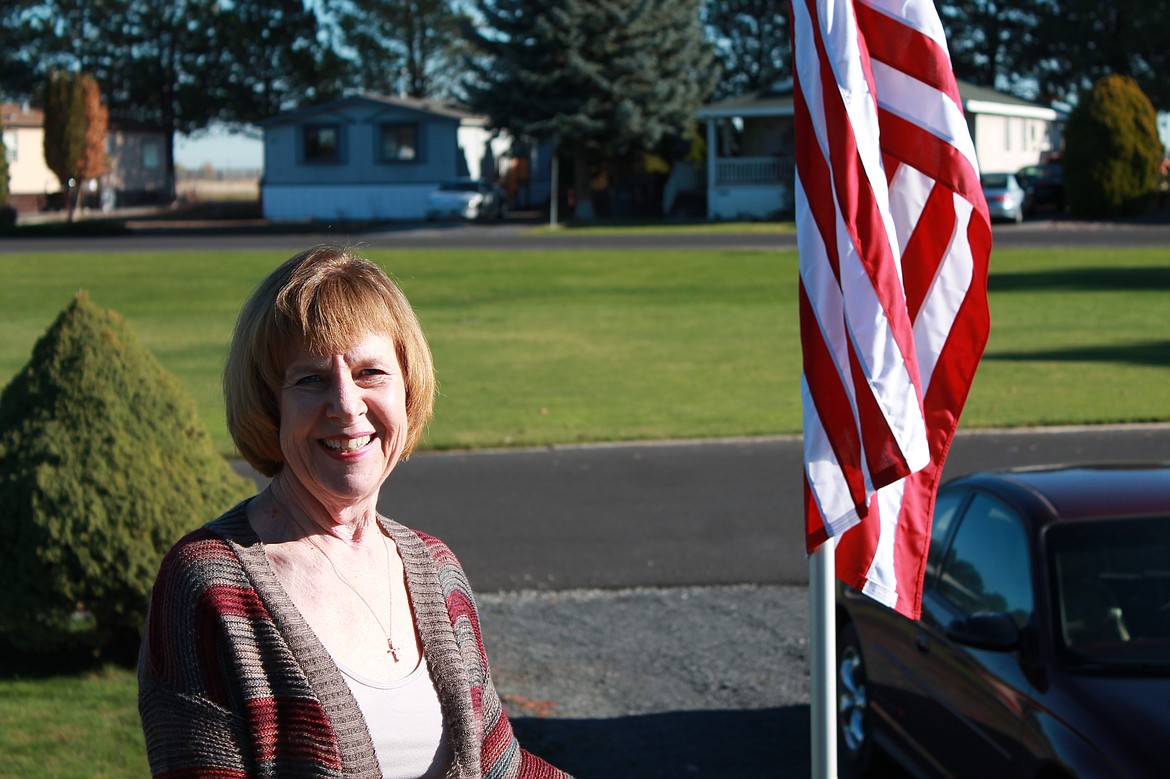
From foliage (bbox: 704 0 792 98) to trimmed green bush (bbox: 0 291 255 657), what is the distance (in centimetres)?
7384

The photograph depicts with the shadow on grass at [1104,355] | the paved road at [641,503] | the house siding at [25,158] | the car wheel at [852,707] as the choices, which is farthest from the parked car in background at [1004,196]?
the house siding at [25,158]

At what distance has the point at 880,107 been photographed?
4078 mm

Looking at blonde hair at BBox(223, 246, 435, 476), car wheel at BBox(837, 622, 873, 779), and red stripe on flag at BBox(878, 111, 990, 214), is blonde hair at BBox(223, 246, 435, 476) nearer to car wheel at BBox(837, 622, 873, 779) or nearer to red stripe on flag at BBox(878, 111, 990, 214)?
red stripe on flag at BBox(878, 111, 990, 214)

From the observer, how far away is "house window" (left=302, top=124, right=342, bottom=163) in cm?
6338

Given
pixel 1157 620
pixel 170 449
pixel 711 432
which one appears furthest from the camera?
pixel 711 432

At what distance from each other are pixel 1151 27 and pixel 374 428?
66.3 metres

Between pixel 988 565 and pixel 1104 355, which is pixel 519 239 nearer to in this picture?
pixel 1104 355

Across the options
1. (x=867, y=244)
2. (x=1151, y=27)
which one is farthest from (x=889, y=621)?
(x=1151, y=27)

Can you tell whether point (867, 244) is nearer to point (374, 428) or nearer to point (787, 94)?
point (374, 428)

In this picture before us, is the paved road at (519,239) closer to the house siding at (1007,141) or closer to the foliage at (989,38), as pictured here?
the house siding at (1007,141)

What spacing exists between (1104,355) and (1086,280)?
32.2 feet

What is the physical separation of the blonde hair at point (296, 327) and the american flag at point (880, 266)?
1.60m

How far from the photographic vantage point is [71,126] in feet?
206

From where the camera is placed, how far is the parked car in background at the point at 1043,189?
50.3 m
